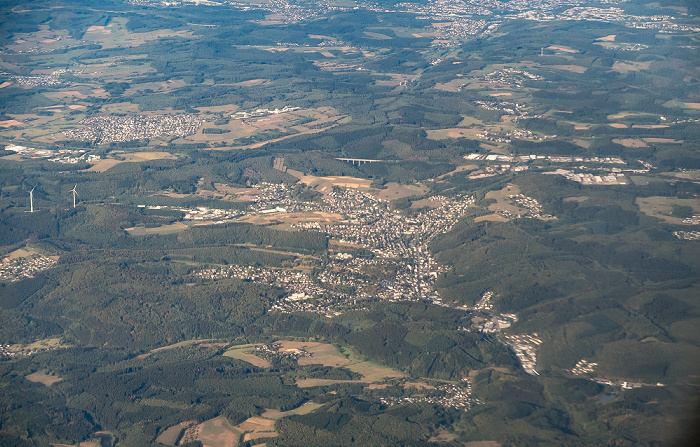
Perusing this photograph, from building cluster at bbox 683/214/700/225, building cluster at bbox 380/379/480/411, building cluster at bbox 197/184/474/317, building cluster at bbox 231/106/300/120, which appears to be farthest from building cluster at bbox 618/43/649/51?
building cluster at bbox 380/379/480/411

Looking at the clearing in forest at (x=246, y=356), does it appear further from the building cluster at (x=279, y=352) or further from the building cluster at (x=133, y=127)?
the building cluster at (x=133, y=127)

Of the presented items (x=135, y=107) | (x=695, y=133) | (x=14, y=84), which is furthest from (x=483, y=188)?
(x=14, y=84)

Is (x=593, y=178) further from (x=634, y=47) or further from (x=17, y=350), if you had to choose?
(x=634, y=47)

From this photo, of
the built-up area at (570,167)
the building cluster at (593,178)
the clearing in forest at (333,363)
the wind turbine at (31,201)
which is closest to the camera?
the clearing in forest at (333,363)

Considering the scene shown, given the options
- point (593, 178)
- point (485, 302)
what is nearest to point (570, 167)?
point (593, 178)

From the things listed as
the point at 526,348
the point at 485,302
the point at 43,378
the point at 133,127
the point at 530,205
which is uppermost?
the point at 530,205

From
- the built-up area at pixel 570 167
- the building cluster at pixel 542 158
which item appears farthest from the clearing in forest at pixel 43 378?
the building cluster at pixel 542 158

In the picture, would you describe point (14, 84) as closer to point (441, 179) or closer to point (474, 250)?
point (441, 179)
